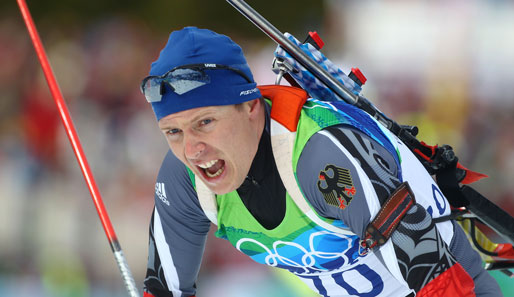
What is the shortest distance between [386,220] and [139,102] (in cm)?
289

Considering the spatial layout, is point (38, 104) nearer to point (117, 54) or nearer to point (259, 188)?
point (117, 54)

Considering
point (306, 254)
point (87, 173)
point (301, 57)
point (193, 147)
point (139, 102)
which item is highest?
point (301, 57)

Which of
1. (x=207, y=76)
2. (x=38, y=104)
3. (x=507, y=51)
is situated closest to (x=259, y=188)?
(x=207, y=76)

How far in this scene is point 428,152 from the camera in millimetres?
1804

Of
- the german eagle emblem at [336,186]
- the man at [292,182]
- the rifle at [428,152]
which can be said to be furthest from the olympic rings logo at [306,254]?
the rifle at [428,152]

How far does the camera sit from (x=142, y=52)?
4.12 meters

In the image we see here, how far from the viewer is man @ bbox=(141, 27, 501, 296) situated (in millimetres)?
1302

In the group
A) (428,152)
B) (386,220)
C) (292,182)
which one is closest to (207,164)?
(292,182)

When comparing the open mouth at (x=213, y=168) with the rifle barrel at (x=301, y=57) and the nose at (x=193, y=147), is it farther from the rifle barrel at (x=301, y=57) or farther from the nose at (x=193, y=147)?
the rifle barrel at (x=301, y=57)

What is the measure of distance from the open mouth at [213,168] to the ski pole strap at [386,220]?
0.38m

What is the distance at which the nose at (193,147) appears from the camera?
1373mm

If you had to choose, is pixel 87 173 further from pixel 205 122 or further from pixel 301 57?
pixel 301 57

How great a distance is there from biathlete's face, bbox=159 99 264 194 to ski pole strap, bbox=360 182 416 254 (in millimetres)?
352

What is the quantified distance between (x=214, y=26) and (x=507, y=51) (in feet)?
7.36
